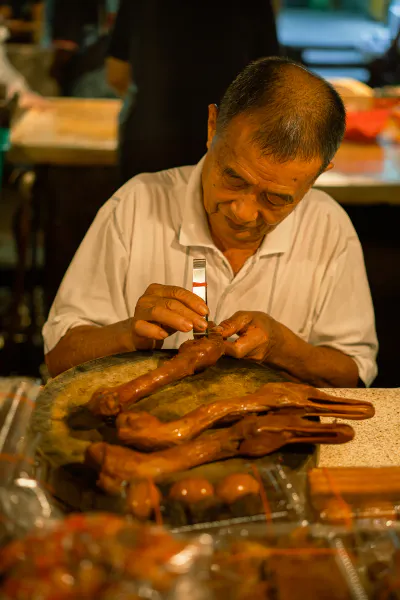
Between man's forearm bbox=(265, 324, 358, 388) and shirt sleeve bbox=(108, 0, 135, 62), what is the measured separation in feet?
7.46

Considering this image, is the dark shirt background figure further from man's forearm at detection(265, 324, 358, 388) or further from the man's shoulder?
man's forearm at detection(265, 324, 358, 388)

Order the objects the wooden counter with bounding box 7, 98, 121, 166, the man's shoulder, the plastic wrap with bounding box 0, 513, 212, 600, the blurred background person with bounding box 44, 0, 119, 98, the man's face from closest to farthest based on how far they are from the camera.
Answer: the plastic wrap with bounding box 0, 513, 212, 600 < the man's face < the man's shoulder < the wooden counter with bounding box 7, 98, 121, 166 < the blurred background person with bounding box 44, 0, 119, 98

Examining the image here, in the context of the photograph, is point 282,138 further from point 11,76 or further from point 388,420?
point 11,76

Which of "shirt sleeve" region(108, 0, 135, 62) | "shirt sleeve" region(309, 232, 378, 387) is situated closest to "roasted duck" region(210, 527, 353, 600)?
"shirt sleeve" region(309, 232, 378, 387)

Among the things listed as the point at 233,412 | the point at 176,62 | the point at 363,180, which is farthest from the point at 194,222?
the point at 176,62

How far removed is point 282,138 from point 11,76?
13.1 feet

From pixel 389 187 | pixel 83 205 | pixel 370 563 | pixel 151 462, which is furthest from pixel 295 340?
pixel 83 205

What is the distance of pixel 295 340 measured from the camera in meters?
2.13

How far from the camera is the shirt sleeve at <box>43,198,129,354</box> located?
7.24 feet

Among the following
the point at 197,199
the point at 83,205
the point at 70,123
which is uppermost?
the point at 197,199

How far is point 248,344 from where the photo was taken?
74.0 inches

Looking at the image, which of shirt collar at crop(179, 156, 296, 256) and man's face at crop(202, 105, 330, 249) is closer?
man's face at crop(202, 105, 330, 249)

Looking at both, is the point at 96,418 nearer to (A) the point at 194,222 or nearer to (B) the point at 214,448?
(B) the point at 214,448

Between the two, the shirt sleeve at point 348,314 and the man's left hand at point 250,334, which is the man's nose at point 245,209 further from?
the shirt sleeve at point 348,314
